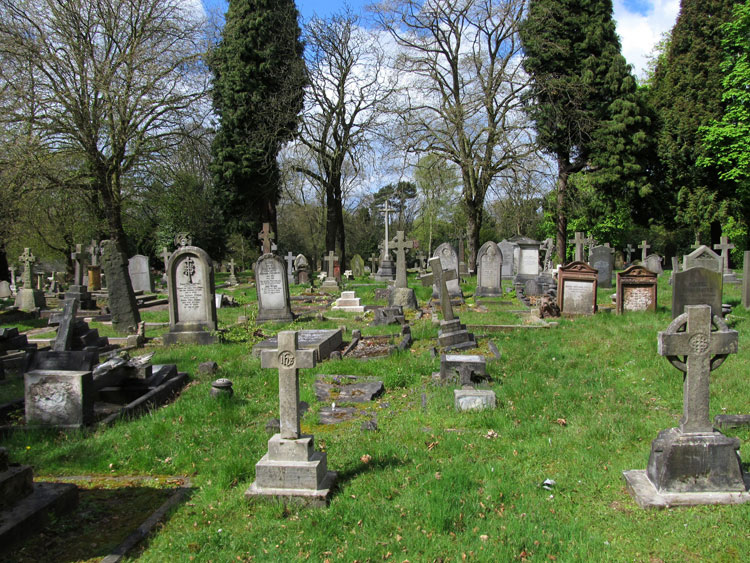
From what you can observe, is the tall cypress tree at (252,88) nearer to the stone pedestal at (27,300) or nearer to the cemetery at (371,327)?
the cemetery at (371,327)

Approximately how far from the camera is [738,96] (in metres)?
25.4

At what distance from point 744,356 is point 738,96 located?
77.5ft

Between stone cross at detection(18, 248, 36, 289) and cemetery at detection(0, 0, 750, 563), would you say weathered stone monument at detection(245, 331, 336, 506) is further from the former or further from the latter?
stone cross at detection(18, 248, 36, 289)

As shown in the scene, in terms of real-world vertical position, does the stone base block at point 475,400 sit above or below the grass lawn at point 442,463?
above

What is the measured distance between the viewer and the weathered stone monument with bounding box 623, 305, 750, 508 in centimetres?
409

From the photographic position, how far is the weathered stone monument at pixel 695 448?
4086mm

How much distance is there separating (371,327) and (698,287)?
24.2ft

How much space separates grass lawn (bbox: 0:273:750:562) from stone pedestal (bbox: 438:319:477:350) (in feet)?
3.04

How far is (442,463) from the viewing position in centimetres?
490

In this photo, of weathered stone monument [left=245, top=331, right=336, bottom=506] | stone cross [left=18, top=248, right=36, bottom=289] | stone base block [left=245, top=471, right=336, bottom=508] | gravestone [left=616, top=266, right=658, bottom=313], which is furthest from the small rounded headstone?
stone cross [left=18, top=248, right=36, bottom=289]

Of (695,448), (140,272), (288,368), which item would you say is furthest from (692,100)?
(288,368)

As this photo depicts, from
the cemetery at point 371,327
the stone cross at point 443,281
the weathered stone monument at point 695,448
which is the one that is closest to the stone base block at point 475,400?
the cemetery at point 371,327

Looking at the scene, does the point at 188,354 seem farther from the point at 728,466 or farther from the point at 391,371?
the point at 728,466

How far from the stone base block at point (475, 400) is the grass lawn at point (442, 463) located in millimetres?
231
